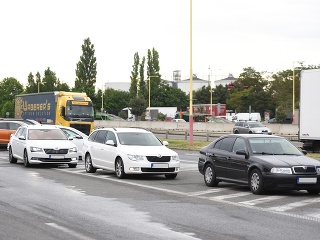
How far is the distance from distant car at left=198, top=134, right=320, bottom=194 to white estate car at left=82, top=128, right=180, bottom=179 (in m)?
1.86

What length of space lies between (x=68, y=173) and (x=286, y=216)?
41.2 feet

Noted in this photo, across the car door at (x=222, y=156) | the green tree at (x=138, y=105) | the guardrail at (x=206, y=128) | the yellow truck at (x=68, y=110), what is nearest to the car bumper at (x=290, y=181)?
the car door at (x=222, y=156)

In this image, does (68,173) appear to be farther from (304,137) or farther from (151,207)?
(304,137)

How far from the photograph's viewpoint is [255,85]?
14312cm

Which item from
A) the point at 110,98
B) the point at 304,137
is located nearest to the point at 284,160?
the point at 304,137

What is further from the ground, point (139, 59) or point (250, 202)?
point (139, 59)

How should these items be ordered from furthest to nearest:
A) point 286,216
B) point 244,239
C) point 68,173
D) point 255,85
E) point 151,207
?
point 255,85 < point 68,173 < point 151,207 < point 286,216 < point 244,239

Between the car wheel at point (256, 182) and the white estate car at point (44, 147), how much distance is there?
1094cm

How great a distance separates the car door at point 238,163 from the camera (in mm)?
18609

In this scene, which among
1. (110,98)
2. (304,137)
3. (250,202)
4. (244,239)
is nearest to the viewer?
(244,239)

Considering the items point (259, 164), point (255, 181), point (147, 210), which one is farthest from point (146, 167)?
point (147, 210)

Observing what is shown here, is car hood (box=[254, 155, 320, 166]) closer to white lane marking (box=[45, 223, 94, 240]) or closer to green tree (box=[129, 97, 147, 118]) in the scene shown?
white lane marking (box=[45, 223, 94, 240])

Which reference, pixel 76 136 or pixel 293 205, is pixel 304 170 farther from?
pixel 76 136

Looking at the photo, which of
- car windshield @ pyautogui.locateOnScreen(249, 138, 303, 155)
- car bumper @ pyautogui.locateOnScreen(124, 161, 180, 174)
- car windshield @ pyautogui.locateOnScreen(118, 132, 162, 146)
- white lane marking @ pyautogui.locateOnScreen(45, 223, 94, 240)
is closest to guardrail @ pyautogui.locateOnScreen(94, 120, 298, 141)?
car windshield @ pyautogui.locateOnScreen(118, 132, 162, 146)
